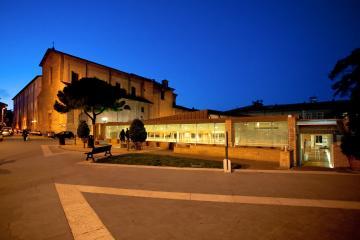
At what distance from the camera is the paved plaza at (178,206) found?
4.27 m

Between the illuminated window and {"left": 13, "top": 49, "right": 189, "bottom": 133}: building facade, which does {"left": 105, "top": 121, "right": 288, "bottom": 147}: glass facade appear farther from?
{"left": 13, "top": 49, "right": 189, "bottom": 133}: building facade

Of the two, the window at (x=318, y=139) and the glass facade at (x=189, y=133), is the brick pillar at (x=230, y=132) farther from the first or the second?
the window at (x=318, y=139)

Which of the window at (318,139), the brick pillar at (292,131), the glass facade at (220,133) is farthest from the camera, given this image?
the window at (318,139)

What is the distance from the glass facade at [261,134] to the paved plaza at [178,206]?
21.4 feet

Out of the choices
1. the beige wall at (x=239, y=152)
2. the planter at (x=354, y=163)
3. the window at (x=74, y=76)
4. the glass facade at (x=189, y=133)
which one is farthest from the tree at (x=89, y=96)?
the planter at (x=354, y=163)

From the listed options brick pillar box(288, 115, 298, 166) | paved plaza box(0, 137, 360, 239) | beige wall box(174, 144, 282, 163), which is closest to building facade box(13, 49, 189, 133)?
beige wall box(174, 144, 282, 163)

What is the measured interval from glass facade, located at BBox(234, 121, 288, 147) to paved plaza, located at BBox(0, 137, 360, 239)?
652cm

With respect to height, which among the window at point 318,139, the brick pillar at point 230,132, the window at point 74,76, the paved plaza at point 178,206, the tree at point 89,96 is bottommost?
the paved plaza at point 178,206

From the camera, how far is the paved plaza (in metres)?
4.27

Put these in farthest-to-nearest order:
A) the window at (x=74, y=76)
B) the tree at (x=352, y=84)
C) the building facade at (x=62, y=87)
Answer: the window at (x=74, y=76), the building facade at (x=62, y=87), the tree at (x=352, y=84)

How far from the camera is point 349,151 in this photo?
11289 millimetres

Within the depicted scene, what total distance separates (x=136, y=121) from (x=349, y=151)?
1537 cm

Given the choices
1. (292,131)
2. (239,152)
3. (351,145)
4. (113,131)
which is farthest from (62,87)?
(351,145)

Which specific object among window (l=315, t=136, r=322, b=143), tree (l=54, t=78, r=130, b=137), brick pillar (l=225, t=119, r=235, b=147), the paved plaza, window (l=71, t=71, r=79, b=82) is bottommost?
the paved plaza
